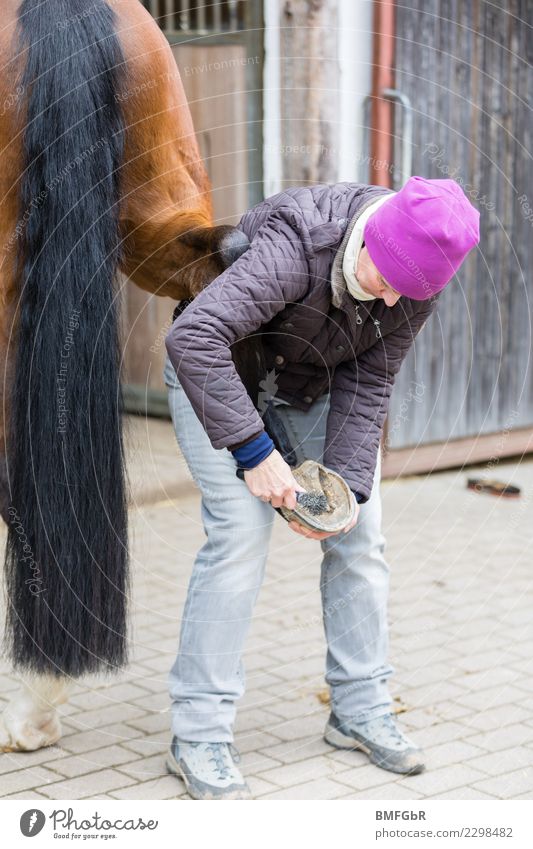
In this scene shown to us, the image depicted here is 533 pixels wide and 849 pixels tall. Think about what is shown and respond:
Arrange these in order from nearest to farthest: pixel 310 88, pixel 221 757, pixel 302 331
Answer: pixel 302 331
pixel 221 757
pixel 310 88

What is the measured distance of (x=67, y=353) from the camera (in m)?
2.52

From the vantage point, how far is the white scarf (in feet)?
8.39

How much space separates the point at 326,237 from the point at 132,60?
55 cm

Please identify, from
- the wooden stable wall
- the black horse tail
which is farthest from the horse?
the wooden stable wall

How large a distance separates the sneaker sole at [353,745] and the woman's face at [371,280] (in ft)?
3.68

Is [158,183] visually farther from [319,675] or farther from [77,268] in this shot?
[319,675]

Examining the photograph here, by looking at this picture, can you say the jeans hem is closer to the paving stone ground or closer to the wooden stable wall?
the paving stone ground

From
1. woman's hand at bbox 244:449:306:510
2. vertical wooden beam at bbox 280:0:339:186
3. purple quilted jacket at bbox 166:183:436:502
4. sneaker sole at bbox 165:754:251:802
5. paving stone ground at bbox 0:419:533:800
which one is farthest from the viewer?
vertical wooden beam at bbox 280:0:339:186

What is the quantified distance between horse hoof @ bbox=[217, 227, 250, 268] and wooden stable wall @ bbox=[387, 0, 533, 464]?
2.91 m

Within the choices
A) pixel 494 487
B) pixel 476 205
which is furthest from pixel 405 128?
pixel 494 487

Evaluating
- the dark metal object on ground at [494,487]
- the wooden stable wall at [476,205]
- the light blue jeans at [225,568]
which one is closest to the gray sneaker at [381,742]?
the light blue jeans at [225,568]

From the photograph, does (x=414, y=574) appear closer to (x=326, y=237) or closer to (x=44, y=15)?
(x=326, y=237)

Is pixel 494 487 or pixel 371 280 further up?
pixel 371 280

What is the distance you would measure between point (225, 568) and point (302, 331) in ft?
1.79
